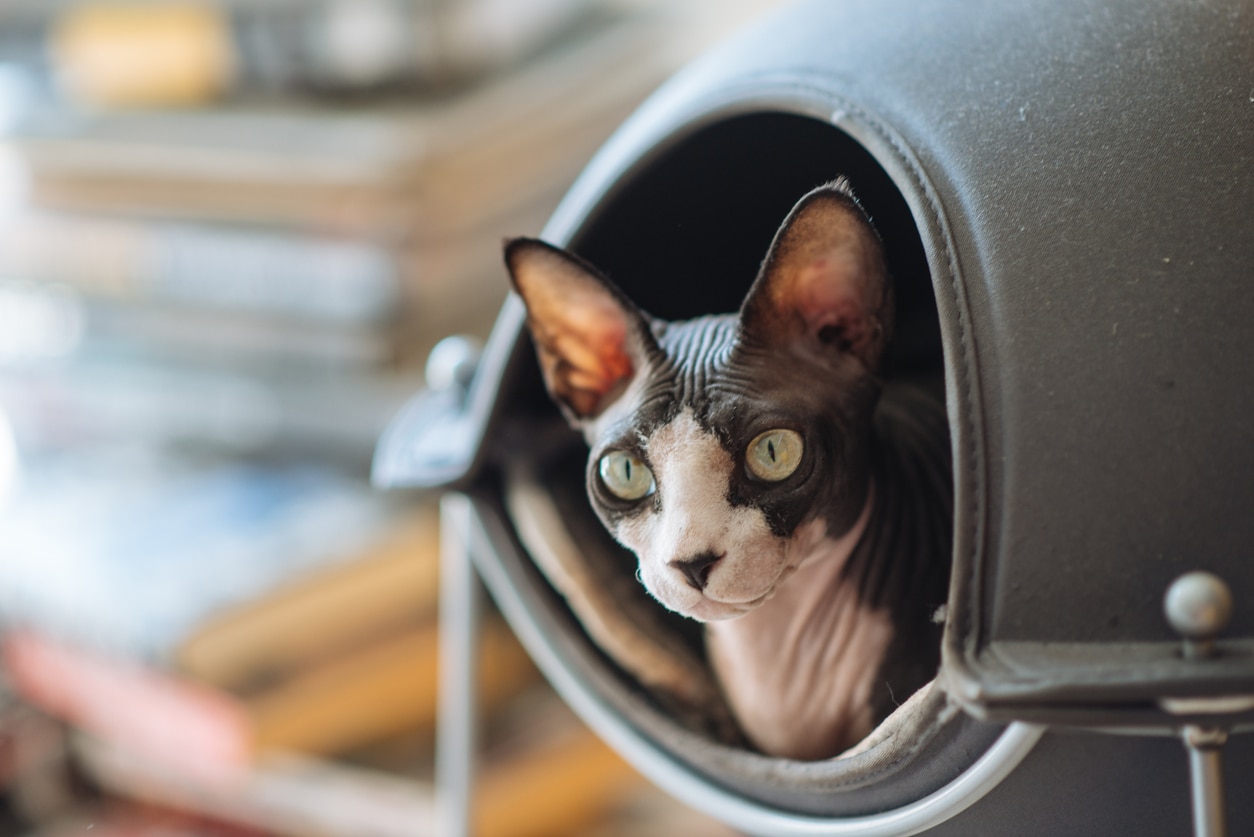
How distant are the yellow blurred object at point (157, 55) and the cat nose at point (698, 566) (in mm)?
1200

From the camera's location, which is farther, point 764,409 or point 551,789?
point 551,789

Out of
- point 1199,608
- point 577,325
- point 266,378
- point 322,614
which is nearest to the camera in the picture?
point 1199,608


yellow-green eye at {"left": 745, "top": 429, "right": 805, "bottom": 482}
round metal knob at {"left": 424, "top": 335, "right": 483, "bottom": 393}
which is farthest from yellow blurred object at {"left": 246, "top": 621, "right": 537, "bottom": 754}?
yellow-green eye at {"left": 745, "top": 429, "right": 805, "bottom": 482}

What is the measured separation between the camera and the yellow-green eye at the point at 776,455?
1.61 feet

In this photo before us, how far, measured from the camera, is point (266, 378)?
1432 millimetres

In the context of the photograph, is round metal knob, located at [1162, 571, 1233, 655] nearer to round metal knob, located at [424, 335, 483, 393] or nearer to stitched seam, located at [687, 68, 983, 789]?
stitched seam, located at [687, 68, 983, 789]

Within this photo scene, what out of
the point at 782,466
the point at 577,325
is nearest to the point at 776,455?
the point at 782,466

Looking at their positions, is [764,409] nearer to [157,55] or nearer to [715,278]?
[715,278]

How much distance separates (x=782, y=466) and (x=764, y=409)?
0.9 inches

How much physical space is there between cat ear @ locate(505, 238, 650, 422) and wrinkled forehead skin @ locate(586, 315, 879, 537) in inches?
0.8

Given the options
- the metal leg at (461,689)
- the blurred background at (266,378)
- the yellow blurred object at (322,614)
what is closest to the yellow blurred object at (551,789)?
the blurred background at (266,378)

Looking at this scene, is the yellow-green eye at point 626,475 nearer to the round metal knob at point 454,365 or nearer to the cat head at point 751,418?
the cat head at point 751,418

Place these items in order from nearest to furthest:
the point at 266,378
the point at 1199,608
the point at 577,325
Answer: the point at 1199,608, the point at 577,325, the point at 266,378

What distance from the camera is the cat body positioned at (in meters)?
0.49
